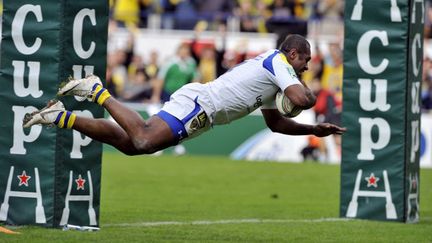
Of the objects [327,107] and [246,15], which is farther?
[246,15]

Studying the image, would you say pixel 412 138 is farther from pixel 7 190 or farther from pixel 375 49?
pixel 7 190

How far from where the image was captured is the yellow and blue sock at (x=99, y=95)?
34.7 feet

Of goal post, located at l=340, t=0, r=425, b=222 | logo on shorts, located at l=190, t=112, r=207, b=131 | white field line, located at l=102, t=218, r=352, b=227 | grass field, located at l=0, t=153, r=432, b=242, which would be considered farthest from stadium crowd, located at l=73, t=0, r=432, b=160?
logo on shorts, located at l=190, t=112, r=207, b=131

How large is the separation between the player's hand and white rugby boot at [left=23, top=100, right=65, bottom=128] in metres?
2.68

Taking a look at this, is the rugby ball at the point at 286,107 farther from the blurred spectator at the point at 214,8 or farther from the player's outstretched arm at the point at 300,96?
the blurred spectator at the point at 214,8

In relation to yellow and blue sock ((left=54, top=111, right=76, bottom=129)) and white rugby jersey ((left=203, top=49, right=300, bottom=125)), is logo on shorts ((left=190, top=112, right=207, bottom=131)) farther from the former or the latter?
yellow and blue sock ((left=54, top=111, right=76, bottom=129))

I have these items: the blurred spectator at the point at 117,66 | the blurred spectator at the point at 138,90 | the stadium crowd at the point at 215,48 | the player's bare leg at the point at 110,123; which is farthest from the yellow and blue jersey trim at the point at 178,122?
the blurred spectator at the point at 117,66

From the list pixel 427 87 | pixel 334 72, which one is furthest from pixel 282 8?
pixel 427 87

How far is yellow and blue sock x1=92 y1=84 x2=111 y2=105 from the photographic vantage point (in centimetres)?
1057

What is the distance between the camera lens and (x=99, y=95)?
10.6 m

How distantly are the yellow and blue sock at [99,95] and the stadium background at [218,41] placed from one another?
48.2ft

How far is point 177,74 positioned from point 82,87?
17.0m

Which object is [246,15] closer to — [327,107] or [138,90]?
[138,90]

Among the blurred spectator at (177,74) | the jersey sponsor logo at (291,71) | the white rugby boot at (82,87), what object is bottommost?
the white rugby boot at (82,87)
